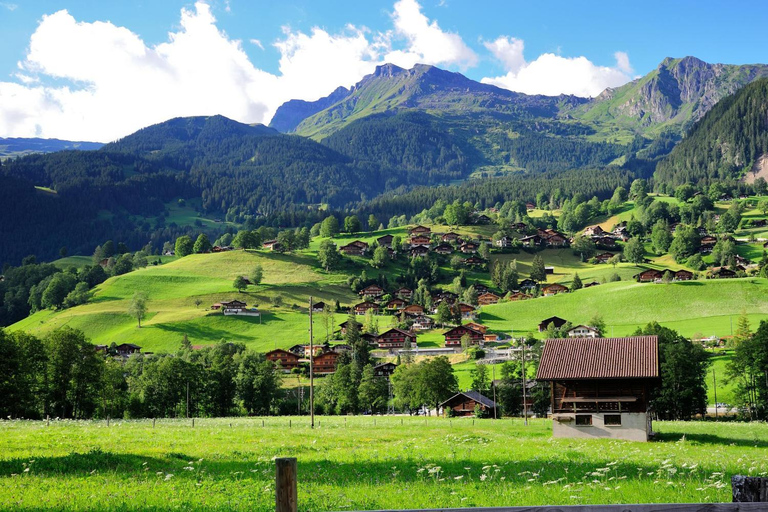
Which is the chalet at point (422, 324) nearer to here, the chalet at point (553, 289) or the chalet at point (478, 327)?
the chalet at point (478, 327)

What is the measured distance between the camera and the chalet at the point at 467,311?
170500mm

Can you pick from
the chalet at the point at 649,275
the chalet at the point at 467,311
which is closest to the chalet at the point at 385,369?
the chalet at the point at 467,311

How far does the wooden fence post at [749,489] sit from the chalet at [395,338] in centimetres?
14171

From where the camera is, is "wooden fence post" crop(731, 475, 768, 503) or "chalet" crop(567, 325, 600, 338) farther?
"chalet" crop(567, 325, 600, 338)

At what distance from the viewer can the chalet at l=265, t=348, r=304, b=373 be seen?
133250 mm

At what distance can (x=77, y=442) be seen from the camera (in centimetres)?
3244

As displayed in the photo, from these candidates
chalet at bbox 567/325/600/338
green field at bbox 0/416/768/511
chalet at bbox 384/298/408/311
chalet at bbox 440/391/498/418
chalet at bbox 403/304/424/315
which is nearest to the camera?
green field at bbox 0/416/768/511

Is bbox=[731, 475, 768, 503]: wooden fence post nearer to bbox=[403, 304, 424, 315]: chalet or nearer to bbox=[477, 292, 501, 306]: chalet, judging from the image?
bbox=[403, 304, 424, 315]: chalet

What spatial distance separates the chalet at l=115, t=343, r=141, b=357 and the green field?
114m

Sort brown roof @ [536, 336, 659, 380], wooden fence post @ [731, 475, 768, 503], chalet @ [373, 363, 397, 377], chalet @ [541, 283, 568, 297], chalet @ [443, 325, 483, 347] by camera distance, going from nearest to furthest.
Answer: wooden fence post @ [731, 475, 768, 503] < brown roof @ [536, 336, 659, 380] < chalet @ [373, 363, 397, 377] < chalet @ [443, 325, 483, 347] < chalet @ [541, 283, 568, 297]

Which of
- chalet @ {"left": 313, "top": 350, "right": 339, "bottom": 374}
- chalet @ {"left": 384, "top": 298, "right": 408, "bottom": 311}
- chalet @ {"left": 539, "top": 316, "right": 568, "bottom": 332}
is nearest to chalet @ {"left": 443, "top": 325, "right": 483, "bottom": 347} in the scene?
chalet @ {"left": 539, "top": 316, "right": 568, "bottom": 332}

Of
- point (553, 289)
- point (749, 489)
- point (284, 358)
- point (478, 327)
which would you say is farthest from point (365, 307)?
point (749, 489)

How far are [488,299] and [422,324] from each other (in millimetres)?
30646

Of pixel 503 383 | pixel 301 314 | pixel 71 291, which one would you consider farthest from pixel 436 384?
pixel 71 291
